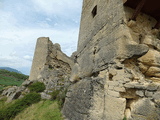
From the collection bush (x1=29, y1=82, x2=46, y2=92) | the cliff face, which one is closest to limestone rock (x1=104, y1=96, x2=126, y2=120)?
the cliff face

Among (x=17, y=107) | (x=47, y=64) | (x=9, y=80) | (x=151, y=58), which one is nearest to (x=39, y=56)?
(x=47, y=64)

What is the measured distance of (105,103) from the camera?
11.9ft

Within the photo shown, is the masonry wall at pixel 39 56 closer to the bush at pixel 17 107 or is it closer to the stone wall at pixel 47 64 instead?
the stone wall at pixel 47 64

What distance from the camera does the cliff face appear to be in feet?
10.1

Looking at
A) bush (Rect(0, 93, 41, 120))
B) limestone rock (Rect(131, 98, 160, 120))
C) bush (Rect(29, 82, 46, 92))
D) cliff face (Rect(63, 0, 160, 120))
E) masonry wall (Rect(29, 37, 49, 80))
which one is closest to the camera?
limestone rock (Rect(131, 98, 160, 120))

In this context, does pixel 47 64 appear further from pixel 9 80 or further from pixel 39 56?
pixel 9 80

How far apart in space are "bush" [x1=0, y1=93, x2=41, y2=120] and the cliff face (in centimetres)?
542

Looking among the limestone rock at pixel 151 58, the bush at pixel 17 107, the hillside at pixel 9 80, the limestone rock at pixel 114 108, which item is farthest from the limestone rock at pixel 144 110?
the hillside at pixel 9 80

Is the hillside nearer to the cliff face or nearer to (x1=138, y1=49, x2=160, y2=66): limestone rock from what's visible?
the cliff face

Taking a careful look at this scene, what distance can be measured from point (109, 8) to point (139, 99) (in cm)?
340

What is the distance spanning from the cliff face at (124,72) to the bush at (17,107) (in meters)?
5.42

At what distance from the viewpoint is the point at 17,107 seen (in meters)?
8.35

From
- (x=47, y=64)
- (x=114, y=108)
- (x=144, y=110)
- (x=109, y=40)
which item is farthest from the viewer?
(x=47, y=64)

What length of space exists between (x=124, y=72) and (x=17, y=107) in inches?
316
